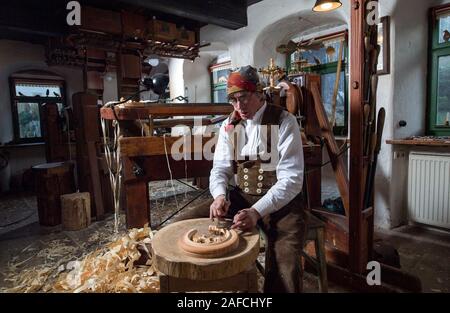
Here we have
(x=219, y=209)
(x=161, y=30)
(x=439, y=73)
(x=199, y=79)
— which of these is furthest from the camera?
(x=199, y=79)

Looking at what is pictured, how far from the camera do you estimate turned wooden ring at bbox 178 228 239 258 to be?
57.4 inches

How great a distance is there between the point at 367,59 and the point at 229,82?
3.65 ft

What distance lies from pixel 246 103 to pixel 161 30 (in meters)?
4.27

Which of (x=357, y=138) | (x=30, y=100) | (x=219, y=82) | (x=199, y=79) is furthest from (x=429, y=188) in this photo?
(x=30, y=100)

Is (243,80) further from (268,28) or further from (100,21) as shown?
(100,21)

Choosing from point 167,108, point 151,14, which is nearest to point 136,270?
point 167,108

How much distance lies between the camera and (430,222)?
4.03 meters

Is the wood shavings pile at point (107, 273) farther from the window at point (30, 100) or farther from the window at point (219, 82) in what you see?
the window at point (219, 82)

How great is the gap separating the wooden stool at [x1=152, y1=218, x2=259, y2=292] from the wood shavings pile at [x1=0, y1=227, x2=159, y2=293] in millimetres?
691

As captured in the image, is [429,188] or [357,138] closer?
[357,138]

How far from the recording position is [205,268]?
4.56ft

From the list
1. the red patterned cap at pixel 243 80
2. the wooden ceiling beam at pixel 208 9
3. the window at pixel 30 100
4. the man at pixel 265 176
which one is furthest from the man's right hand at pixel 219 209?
the window at pixel 30 100

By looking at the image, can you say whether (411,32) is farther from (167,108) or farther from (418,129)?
(167,108)

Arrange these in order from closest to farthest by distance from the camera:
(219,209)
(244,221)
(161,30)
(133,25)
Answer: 1. (244,221)
2. (219,209)
3. (133,25)
4. (161,30)
